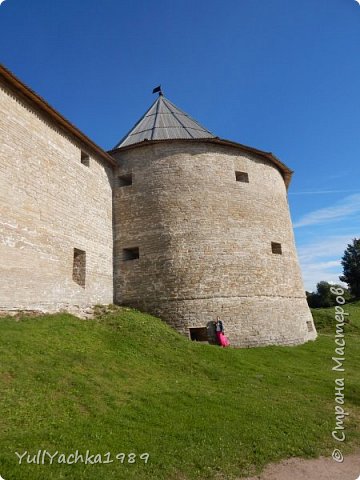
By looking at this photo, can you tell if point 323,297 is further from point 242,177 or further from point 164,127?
A: point 164,127

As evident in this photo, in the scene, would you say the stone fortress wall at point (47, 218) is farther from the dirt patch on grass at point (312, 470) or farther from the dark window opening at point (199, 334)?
the dirt patch on grass at point (312, 470)

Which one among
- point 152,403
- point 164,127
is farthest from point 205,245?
point 152,403

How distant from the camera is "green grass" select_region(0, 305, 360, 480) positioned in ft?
14.8

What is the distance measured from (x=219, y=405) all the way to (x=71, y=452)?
288 centimetres

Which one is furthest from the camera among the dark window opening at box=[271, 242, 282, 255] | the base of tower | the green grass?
the dark window opening at box=[271, 242, 282, 255]

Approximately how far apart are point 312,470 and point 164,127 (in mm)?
13351

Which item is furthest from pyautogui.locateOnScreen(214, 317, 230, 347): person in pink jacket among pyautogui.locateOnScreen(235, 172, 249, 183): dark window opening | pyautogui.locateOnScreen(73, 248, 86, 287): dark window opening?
pyautogui.locateOnScreen(235, 172, 249, 183): dark window opening

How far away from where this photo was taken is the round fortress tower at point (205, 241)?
11.9 m

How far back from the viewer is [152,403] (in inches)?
240

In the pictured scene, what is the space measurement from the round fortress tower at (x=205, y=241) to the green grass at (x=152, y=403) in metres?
2.17

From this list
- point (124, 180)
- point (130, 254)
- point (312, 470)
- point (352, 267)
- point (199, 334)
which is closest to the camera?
point (312, 470)

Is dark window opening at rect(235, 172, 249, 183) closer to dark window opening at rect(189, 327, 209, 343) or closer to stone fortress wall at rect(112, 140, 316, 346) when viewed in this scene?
stone fortress wall at rect(112, 140, 316, 346)

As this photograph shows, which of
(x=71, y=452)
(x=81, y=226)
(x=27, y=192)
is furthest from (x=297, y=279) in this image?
(x=71, y=452)

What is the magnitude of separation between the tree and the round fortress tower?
23.3 metres
